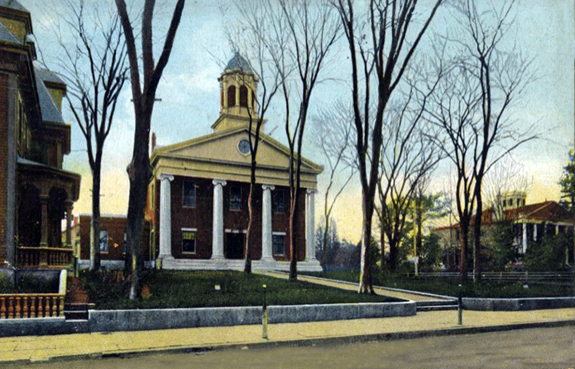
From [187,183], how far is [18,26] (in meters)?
3.34

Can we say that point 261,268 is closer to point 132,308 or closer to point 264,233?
point 264,233

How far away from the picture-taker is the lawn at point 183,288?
1070 cm

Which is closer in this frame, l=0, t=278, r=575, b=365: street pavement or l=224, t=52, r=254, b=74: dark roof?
l=0, t=278, r=575, b=365: street pavement

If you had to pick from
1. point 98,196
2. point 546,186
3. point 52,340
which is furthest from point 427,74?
point 52,340

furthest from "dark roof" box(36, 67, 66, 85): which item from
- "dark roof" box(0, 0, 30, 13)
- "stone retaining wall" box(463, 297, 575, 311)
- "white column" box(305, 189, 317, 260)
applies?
"stone retaining wall" box(463, 297, 575, 311)

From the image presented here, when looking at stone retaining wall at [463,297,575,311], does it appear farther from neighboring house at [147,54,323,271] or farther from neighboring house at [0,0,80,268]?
neighboring house at [0,0,80,268]

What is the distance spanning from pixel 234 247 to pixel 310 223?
146 cm

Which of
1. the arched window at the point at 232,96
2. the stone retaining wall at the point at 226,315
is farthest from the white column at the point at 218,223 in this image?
the stone retaining wall at the point at 226,315

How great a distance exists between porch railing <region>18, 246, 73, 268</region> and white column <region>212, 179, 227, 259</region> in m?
2.49

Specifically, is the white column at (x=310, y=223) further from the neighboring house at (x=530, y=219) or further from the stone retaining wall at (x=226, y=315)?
the neighboring house at (x=530, y=219)

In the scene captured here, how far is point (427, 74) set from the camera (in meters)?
13.4

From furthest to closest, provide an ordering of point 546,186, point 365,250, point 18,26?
point 546,186
point 365,250
point 18,26

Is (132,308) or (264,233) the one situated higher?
(264,233)

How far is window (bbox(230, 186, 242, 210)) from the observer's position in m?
11.2
